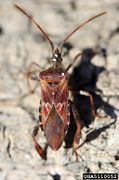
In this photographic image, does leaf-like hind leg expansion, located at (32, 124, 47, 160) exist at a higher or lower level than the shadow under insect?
lower

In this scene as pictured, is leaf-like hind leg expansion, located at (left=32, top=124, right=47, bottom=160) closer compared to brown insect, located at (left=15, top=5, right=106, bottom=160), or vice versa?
brown insect, located at (left=15, top=5, right=106, bottom=160)

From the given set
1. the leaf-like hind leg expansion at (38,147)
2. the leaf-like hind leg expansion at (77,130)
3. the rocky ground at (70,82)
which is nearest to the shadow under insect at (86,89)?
the rocky ground at (70,82)

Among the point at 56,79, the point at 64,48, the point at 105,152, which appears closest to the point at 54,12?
the point at 64,48

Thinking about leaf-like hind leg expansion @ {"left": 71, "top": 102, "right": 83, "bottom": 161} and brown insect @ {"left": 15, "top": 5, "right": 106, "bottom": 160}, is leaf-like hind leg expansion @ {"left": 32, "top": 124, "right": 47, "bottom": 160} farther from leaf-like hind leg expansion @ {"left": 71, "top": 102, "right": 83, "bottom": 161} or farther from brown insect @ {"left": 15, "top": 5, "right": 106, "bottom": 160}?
leaf-like hind leg expansion @ {"left": 71, "top": 102, "right": 83, "bottom": 161}

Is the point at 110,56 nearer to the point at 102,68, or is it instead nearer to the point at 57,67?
the point at 102,68

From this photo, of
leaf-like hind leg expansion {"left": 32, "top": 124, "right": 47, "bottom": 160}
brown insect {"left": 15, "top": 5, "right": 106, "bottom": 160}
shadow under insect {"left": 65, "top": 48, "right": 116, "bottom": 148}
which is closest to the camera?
brown insect {"left": 15, "top": 5, "right": 106, "bottom": 160}

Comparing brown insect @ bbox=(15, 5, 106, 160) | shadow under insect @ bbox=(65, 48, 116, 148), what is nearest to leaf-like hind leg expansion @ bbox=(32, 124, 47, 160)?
brown insect @ bbox=(15, 5, 106, 160)

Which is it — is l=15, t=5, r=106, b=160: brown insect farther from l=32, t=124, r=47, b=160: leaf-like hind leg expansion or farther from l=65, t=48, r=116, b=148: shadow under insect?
l=65, t=48, r=116, b=148: shadow under insect

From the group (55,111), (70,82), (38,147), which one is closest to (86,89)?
(70,82)

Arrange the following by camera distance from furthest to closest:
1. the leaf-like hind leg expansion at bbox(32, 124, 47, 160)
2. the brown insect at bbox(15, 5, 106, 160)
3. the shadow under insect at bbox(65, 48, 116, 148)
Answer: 1. the shadow under insect at bbox(65, 48, 116, 148)
2. the leaf-like hind leg expansion at bbox(32, 124, 47, 160)
3. the brown insect at bbox(15, 5, 106, 160)

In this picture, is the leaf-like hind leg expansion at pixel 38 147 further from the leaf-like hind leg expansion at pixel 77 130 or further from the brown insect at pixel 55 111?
the leaf-like hind leg expansion at pixel 77 130

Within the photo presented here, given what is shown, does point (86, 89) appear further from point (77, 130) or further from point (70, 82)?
point (77, 130)
